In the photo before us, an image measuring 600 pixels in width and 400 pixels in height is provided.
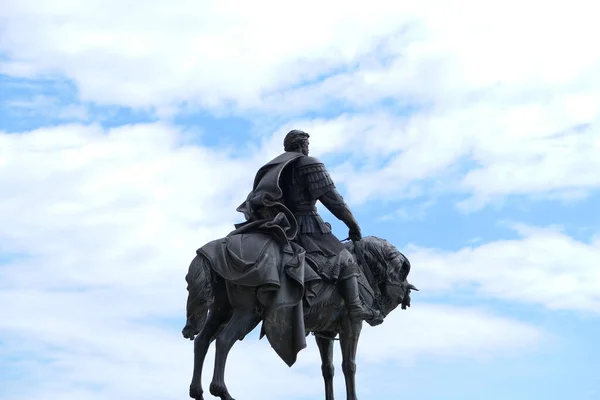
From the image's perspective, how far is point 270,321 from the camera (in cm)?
1581

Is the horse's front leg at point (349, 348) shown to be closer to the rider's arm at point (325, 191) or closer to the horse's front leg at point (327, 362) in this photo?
the horse's front leg at point (327, 362)

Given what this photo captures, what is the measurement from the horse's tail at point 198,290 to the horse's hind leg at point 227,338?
367 mm

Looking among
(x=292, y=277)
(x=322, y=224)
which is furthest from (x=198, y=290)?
(x=322, y=224)

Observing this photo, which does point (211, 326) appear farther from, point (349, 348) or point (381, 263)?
point (381, 263)

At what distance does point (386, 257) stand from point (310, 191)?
133 centimetres

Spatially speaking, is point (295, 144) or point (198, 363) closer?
point (198, 363)

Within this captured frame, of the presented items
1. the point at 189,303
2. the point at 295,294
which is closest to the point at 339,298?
the point at 295,294

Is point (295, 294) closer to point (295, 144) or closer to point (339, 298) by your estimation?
point (339, 298)

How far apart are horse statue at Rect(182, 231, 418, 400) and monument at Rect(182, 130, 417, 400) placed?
0.04 feet

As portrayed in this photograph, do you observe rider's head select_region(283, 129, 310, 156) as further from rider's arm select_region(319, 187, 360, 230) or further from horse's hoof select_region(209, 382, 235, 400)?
horse's hoof select_region(209, 382, 235, 400)

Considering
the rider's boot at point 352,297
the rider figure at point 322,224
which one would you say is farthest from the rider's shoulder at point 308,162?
the rider's boot at point 352,297

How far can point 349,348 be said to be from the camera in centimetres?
1652

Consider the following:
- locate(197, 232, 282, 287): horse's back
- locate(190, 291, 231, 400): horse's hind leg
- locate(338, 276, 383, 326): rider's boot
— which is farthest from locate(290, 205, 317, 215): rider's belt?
locate(190, 291, 231, 400): horse's hind leg

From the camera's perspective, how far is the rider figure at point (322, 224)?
16.3 m
